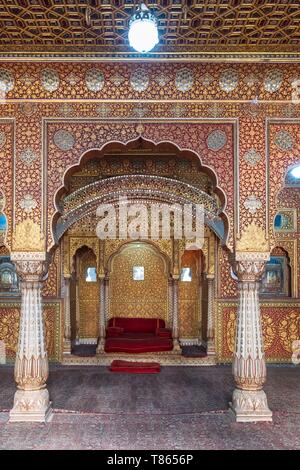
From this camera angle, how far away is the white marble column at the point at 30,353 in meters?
6.59

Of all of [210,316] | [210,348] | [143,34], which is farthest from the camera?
[210,316]

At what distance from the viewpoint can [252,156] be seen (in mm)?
6719

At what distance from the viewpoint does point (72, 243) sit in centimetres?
1173

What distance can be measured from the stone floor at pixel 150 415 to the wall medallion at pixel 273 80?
4.32 meters

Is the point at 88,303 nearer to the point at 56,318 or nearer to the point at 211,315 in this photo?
the point at 56,318

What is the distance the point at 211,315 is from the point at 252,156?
5.49m

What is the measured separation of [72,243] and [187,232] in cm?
261

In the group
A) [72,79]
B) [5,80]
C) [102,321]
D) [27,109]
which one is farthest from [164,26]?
[102,321]

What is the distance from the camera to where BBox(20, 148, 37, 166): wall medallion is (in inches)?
262

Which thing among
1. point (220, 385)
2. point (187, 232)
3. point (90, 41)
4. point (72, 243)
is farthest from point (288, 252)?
point (90, 41)

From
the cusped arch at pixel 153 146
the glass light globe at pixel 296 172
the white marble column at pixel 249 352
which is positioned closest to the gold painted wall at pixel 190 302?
the glass light globe at pixel 296 172

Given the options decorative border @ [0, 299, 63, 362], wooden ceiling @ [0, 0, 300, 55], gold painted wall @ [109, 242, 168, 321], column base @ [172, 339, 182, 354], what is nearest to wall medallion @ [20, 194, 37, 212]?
wooden ceiling @ [0, 0, 300, 55]

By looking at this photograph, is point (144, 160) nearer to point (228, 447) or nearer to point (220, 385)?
point (220, 385)

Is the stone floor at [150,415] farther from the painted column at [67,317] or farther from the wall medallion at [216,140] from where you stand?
the wall medallion at [216,140]
